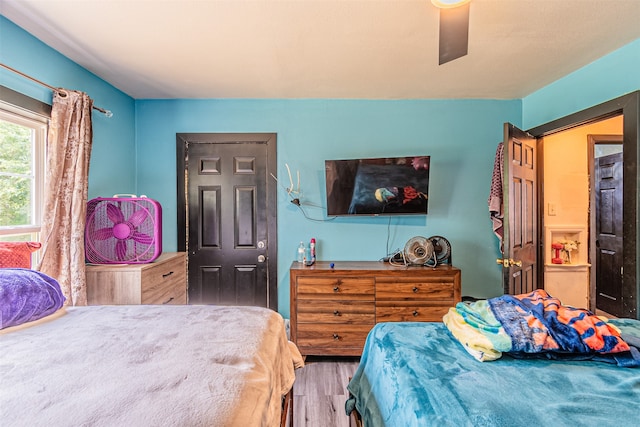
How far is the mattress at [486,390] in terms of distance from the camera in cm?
87

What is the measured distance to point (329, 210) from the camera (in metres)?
2.98

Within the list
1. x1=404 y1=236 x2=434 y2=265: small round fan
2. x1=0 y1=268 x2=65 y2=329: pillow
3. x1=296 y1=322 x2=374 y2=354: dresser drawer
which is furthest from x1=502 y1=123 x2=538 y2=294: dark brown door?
x1=0 y1=268 x2=65 y2=329: pillow

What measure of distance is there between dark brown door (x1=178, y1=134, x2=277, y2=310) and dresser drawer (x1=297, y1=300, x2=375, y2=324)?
23.9 inches

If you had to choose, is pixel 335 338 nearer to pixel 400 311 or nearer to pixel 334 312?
pixel 334 312

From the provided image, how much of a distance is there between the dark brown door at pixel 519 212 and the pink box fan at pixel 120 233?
2787 mm

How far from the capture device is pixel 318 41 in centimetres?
201

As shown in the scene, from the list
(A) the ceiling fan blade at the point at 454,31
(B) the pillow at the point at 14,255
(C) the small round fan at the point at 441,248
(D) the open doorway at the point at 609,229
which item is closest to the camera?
(A) the ceiling fan blade at the point at 454,31

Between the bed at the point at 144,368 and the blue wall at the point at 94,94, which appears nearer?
the bed at the point at 144,368

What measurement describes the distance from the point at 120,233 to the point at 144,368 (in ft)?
5.44

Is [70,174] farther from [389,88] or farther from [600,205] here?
[600,205]

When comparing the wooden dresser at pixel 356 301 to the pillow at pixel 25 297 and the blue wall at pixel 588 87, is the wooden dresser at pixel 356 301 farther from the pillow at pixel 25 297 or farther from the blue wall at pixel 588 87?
the blue wall at pixel 588 87

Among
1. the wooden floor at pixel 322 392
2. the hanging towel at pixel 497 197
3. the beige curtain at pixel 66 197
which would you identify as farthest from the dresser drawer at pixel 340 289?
the beige curtain at pixel 66 197

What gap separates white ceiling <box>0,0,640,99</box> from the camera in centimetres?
169

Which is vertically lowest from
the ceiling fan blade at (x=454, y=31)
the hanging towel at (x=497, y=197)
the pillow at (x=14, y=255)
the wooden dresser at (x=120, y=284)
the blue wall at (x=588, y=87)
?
the wooden dresser at (x=120, y=284)
